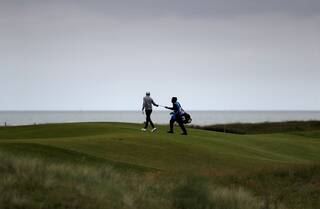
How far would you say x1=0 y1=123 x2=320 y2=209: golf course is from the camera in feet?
41.4

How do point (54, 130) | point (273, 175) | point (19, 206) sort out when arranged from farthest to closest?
point (54, 130), point (273, 175), point (19, 206)

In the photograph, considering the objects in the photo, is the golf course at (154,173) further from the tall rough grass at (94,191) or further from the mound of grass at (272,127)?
the mound of grass at (272,127)

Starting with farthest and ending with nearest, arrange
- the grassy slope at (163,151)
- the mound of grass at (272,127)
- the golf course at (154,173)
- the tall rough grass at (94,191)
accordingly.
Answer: the mound of grass at (272,127) < the grassy slope at (163,151) < the golf course at (154,173) < the tall rough grass at (94,191)

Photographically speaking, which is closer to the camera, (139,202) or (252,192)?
(139,202)

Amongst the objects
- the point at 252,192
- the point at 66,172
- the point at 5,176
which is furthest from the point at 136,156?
the point at 5,176

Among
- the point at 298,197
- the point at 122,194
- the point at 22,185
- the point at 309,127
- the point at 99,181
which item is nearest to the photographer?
the point at 22,185

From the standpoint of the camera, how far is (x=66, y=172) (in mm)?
14781

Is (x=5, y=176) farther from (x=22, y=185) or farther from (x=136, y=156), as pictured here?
(x=136, y=156)

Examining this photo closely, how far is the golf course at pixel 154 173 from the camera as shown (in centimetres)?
1263

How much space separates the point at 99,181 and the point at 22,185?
254 centimetres

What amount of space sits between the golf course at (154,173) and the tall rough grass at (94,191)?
2 cm

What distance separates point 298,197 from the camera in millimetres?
18406

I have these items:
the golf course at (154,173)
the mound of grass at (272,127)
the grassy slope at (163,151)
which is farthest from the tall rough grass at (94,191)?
the mound of grass at (272,127)

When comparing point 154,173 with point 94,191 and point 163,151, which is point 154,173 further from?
point 94,191
